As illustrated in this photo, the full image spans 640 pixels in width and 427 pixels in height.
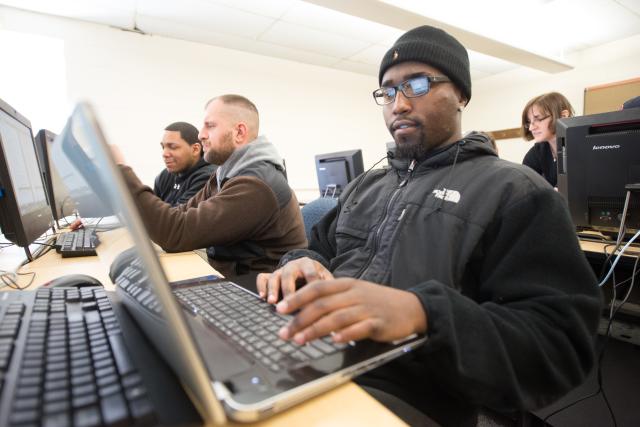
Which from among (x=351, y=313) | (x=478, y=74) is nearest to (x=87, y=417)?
(x=351, y=313)

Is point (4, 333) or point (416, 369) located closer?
point (4, 333)

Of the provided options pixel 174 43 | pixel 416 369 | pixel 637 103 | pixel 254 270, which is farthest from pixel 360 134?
pixel 416 369

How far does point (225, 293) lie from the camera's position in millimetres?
665

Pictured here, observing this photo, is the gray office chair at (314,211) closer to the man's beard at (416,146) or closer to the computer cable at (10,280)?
the man's beard at (416,146)

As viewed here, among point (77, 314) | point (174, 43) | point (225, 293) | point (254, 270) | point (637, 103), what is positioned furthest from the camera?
point (174, 43)

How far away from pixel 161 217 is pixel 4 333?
0.90 m

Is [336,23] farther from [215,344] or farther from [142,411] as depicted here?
[142,411]

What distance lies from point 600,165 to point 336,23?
3.13 m

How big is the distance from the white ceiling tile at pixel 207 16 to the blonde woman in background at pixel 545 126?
2.53m

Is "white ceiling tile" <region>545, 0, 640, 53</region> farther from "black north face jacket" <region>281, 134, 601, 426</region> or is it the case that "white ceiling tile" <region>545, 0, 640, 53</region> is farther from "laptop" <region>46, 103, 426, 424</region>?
"laptop" <region>46, 103, 426, 424</region>

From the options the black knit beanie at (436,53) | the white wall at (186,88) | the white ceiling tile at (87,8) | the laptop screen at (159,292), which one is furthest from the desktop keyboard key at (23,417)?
the white ceiling tile at (87,8)

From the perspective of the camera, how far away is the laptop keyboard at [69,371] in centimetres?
28

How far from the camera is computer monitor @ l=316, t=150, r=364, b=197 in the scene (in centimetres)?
261

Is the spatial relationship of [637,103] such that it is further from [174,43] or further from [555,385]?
[174,43]
